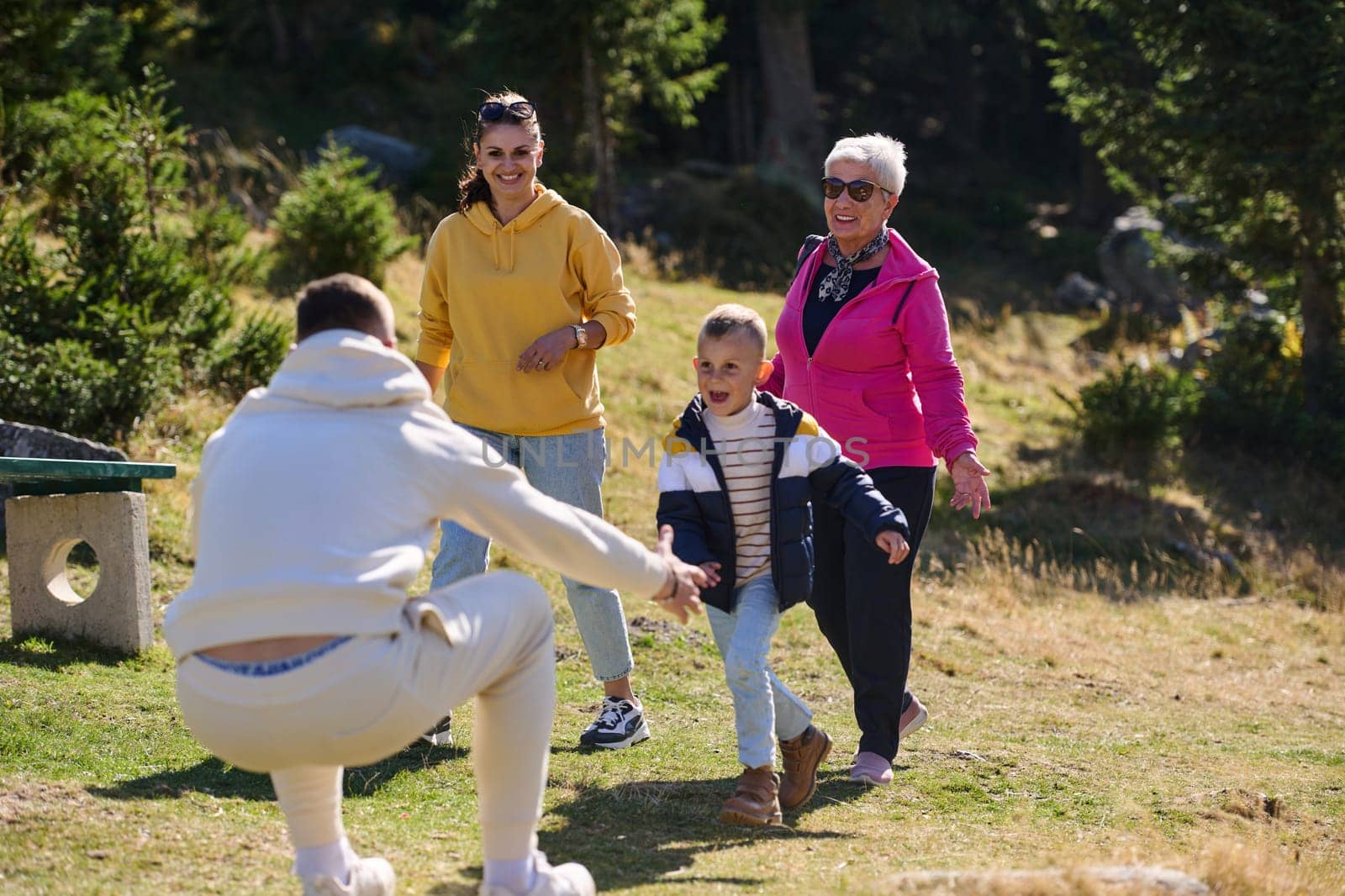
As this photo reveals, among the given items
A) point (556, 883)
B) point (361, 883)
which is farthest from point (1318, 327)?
point (361, 883)

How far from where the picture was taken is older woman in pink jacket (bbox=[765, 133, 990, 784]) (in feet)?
16.0

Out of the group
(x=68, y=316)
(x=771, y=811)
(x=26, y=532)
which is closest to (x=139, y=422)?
(x=68, y=316)

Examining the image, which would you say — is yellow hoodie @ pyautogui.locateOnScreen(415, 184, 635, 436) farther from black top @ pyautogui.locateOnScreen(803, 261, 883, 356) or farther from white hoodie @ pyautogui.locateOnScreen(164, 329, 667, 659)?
white hoodie @ pyautogui.locateOnScreen(164, 329, 667, 659)

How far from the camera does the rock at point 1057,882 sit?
3.48 meters

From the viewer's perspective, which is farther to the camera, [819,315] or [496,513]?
[819,315]

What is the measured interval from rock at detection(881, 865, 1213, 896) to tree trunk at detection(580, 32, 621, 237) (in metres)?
15.5

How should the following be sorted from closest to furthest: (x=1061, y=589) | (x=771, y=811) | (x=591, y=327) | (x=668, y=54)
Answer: (x=771, y=811) → (x=591, y=327) → (x=1061, y=589) → (x=668, y=54)

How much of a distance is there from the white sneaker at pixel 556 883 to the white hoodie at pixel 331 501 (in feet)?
2.39

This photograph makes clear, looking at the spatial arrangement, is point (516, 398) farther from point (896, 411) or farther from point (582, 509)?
point (896, 411)

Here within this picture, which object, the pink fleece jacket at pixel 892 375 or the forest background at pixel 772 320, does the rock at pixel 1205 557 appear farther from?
the pink fleece jacket at pixel 892 375

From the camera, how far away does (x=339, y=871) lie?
3.16 meters

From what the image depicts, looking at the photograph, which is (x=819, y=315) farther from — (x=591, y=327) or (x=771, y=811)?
(x=771, y=811)

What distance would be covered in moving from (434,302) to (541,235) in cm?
49

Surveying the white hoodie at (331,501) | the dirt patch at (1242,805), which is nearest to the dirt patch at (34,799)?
the white hoodie at (331,501)
